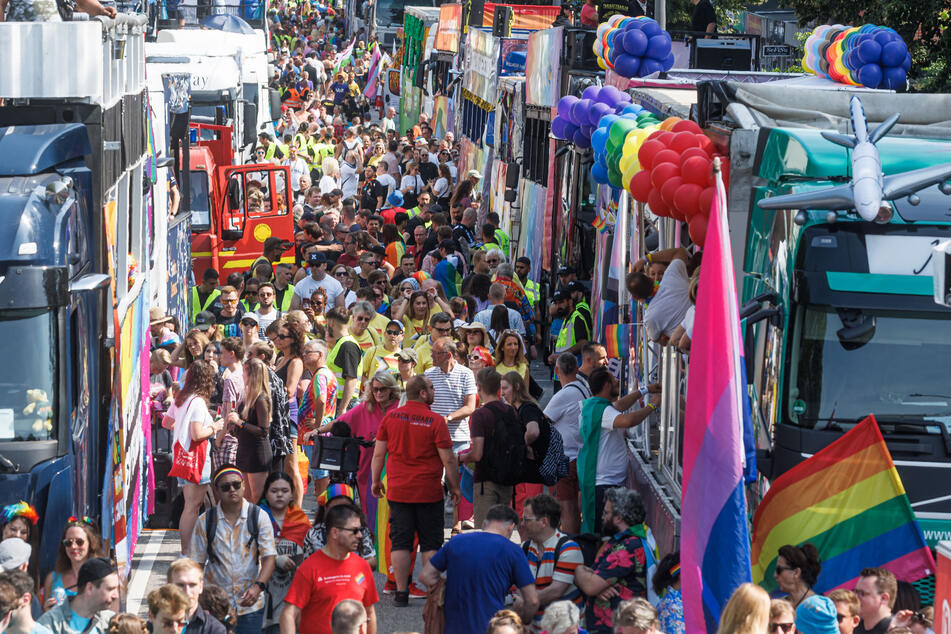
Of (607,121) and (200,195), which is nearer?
(607,121)

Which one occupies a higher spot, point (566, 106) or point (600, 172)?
point (566, 106)

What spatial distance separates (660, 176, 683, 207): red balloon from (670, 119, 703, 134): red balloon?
41 cm

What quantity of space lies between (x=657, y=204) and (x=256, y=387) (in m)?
3.31

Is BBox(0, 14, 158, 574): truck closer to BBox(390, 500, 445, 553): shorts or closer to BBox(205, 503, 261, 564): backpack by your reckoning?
BBox(205, 503, 261, 564): backpack

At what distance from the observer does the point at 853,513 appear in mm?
8023

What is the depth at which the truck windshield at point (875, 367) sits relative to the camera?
8172 millimetres

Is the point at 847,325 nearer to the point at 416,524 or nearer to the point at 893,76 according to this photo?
the point at 416,524

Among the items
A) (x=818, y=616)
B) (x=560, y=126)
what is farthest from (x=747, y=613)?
(x=560, y=126)

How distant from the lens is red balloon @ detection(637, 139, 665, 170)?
395 inches

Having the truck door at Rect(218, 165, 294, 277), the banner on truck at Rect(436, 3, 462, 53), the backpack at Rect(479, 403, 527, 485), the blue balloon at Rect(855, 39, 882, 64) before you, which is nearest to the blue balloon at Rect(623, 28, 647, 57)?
the blue balloon at Rect(855, 39, 882, 64)

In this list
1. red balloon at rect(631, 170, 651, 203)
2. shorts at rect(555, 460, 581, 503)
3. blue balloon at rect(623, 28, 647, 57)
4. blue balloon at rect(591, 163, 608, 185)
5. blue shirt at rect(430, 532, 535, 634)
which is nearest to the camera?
blue shirt at rect(430, 532, 535, 634)

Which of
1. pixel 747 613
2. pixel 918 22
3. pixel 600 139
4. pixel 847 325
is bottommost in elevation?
pixel 747 613

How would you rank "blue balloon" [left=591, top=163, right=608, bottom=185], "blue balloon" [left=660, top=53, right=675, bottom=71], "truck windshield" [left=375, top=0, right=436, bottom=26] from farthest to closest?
"truck windshield" [left=375, top=0, right=436, bottom=26] < "blue balloon" [left=660, top=53, right=675, bottom=71] < "blue balloon" [left=591, top=163, right=608, bottom=185]

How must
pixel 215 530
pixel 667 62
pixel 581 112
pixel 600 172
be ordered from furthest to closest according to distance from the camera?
pixel 581 112
pixel 667 62
pixel 600 172
pixel 215 530
